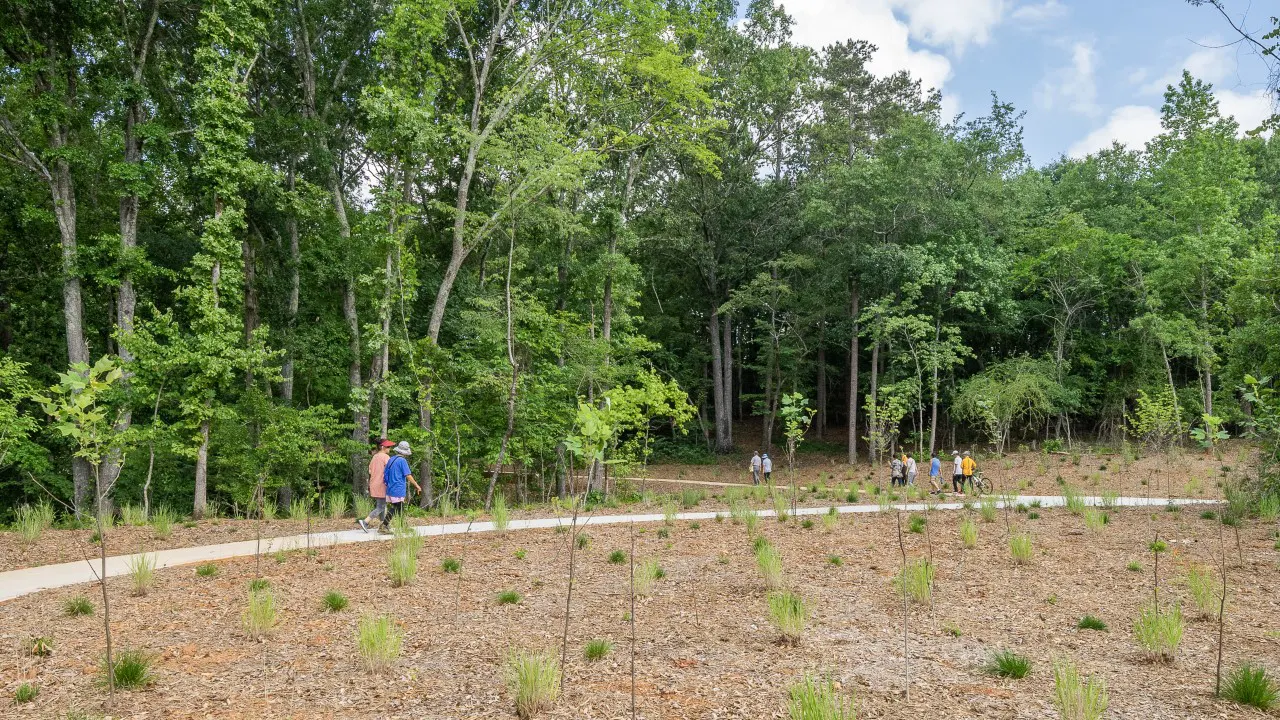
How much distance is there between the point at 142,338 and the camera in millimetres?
12945

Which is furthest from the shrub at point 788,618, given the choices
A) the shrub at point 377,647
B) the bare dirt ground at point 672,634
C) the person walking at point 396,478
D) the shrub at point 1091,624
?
the person walking at point 396,478

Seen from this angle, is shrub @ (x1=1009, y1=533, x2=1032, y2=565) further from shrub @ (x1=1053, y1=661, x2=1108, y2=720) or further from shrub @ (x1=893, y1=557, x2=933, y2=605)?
shrub @ (x1=1053, y1=661, x2=1108, y2=720)

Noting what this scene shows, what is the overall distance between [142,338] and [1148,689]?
52.5 feet

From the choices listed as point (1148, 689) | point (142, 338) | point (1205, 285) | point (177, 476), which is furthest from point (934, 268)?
point (177, 476)

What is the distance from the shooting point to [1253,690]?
3742mm

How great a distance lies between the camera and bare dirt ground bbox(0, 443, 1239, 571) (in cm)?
878

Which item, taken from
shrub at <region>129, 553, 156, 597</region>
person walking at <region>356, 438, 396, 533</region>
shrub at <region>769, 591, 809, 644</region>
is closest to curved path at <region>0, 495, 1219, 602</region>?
person walking at <region>356, 438, 396, 533</region>

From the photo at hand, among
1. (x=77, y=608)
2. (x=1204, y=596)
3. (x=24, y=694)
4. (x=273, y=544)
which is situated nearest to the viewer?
(x=24, y=694)

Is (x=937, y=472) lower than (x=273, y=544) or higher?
lower

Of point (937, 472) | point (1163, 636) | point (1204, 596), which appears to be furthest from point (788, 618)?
point (937, 472)

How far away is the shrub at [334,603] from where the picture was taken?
5.81m

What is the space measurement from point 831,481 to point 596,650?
1888cm

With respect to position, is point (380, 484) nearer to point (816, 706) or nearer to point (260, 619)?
point (260, 619)

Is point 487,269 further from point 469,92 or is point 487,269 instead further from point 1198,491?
point 1198,491
